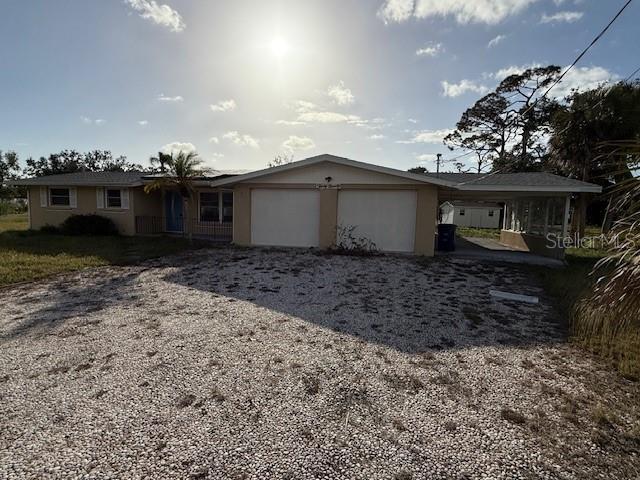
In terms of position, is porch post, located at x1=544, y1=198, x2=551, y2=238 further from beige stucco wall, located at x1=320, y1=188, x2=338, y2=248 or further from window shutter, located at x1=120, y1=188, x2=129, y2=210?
window shutter, located at x1=120, y1=188, x2=129, y2=210

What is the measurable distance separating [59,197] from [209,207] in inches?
283

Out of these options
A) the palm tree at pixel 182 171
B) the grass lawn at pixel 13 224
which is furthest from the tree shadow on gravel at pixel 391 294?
the grass lawn at pixel 13 224

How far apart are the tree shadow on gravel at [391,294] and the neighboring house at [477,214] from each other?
22180 millimetres

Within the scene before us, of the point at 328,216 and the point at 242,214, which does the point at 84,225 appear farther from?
the point at 328,216

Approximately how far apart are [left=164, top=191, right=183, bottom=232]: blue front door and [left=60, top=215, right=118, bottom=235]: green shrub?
8.81ft

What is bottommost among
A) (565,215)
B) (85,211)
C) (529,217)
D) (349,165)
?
(85,211)

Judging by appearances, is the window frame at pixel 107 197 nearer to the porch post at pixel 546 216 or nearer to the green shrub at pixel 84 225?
the green shrub at pixel 84 225

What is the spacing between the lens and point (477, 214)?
30453 mm

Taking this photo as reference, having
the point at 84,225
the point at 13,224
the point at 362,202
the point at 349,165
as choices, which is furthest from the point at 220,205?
the point at 13,224

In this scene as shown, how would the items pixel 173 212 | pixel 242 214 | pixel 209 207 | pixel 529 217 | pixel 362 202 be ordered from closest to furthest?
pixel 362 202 → pixel 242 214 → pixel 529 217 → pixel 209 207 → pixel 173 212

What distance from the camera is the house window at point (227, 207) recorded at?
599 inches

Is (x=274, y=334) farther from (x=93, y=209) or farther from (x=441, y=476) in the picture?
(x=93, y=209)

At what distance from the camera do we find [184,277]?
25.5 feet

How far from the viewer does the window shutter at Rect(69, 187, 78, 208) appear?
605 inches
